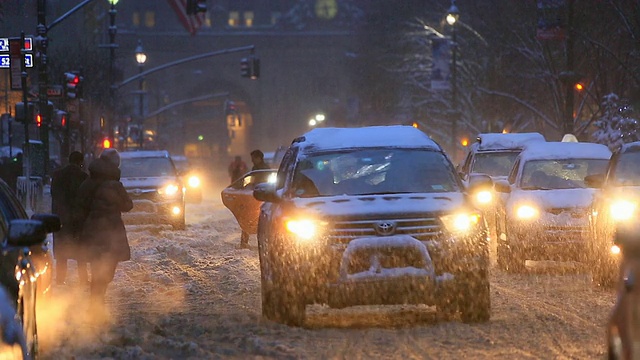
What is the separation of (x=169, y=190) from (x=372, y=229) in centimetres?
1732

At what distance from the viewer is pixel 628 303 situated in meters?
6.44

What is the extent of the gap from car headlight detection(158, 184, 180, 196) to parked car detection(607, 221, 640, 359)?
870 inches

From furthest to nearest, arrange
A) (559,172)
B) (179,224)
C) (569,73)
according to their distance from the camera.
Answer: (569,73) < (179,224) < (559,172)

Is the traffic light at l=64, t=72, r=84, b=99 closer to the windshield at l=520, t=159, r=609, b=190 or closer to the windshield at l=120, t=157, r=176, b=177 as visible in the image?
the windshield at l=120, t=157, r=176, b=177

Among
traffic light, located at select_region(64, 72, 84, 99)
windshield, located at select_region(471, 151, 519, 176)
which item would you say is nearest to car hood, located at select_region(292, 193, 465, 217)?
windshield, located at select_region(471, 151, 519, 176)

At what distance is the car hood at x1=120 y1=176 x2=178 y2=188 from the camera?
28.2 m

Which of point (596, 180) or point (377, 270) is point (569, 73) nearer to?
point (596, 180)

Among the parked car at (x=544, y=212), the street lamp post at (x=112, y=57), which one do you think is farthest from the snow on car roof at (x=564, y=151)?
the street lamp post at (x=112, y=57)

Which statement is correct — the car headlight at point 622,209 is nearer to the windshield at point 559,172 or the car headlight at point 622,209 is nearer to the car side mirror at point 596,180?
the car side mirror at point 596,180

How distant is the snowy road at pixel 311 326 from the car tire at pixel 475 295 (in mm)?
121

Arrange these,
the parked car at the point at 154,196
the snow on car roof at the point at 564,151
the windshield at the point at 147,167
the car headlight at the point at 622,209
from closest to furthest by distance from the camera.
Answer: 1. the car headlight at the point at 622,209
2. the snow on car roof at the point at 564,151
3. the parked car at the point at 154,196
4. the windshield at the point at 147,167

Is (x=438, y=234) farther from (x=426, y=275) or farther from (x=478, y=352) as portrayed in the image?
(x=478, y=352)

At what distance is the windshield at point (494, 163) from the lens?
2561 cm

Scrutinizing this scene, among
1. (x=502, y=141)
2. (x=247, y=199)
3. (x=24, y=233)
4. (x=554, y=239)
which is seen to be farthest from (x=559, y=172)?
(x=24, y=233)
